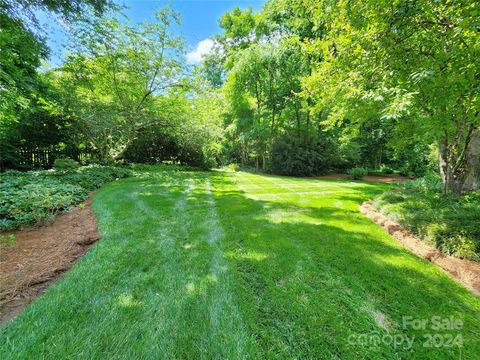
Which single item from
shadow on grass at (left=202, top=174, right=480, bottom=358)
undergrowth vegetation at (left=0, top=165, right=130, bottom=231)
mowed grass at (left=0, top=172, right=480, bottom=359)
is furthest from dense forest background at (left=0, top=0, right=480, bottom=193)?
mowed grass at (left=0, top=172, right=480, bottom=359)

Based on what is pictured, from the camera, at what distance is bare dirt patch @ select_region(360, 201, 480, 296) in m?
2.09

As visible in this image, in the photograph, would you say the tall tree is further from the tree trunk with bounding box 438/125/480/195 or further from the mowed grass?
the tree trunk with bounding box 438/125/480/195

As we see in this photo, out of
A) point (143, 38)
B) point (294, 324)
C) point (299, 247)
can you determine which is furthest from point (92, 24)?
point (294, 324)

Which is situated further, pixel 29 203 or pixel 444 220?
pixel 29 203

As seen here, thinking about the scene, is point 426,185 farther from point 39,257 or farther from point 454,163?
point 39,257

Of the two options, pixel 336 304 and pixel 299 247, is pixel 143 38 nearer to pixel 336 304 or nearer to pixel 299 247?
pixel 299 247

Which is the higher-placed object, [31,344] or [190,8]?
[190,8]

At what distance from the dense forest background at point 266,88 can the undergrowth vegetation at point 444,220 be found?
37.7 inches

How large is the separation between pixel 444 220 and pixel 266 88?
42.9 ft

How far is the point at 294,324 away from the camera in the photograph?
5.06ft

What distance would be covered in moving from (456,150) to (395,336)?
15.5ft

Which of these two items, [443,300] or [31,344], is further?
[443,300]

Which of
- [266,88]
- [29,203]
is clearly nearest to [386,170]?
[266,88]

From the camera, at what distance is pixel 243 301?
1.76m
